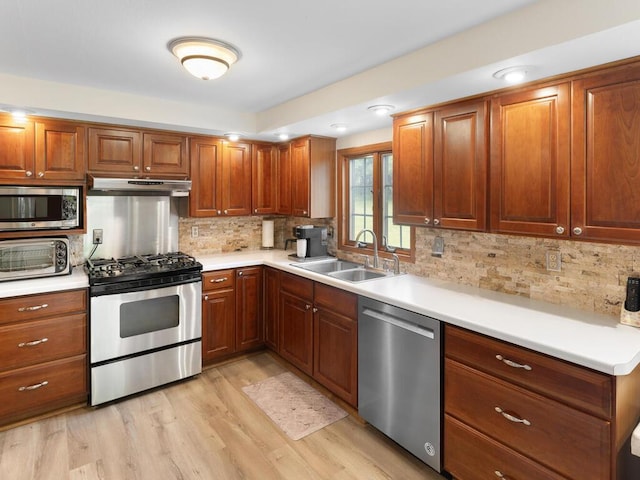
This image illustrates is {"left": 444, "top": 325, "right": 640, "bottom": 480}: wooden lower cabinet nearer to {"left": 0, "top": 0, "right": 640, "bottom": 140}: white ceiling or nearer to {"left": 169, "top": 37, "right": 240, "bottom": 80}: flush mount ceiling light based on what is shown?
{"left": 0, "top": 0, "right": 640, "bottom": 140}: white ceiling

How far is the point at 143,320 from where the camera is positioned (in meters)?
3.05

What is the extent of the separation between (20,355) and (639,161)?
12.2 feet

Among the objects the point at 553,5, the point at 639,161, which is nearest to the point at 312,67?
the point at 553,5

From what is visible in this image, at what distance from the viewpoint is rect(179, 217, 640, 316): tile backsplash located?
200 cm

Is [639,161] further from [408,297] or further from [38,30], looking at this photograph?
[38,30]

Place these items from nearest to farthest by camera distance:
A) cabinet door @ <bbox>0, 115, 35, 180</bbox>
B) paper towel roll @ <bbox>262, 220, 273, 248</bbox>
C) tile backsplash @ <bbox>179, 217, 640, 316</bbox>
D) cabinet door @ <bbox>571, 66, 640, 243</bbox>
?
cabinet door @ <bbox>571, 66, 640, 243</bbox>
tile backsplash @ <bbox>179, 217, 640, 316</bbox>
cabinet door @ <bbox>0, 115, 35, 180</bbox>
paper towel roll @ <bbox>262, 220, 273, 248</bbox>

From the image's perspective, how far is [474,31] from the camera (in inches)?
74.0

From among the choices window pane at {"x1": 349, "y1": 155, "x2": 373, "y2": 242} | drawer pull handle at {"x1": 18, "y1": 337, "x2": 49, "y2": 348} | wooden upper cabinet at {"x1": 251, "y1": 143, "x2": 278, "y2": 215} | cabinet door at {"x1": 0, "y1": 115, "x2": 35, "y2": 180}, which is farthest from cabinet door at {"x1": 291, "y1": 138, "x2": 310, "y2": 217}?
drawer pull handle at {"x1": 18, "y1": 337, "x2": 49, "y2": 348}

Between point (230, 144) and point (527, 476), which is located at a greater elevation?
point (230, 144)

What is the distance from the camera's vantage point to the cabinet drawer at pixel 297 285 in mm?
3123

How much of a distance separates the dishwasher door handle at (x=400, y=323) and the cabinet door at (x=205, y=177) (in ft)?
6.52

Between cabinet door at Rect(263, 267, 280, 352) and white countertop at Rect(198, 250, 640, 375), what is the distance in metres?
0.76

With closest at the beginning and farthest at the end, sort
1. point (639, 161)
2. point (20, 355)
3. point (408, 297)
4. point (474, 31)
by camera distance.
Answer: point (639, 161) → point (474, 31) → point (408, 297) → point (20, 355)

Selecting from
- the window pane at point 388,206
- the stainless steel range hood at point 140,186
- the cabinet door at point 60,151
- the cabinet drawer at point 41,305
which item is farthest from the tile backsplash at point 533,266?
the cabinet door at point 60,151
